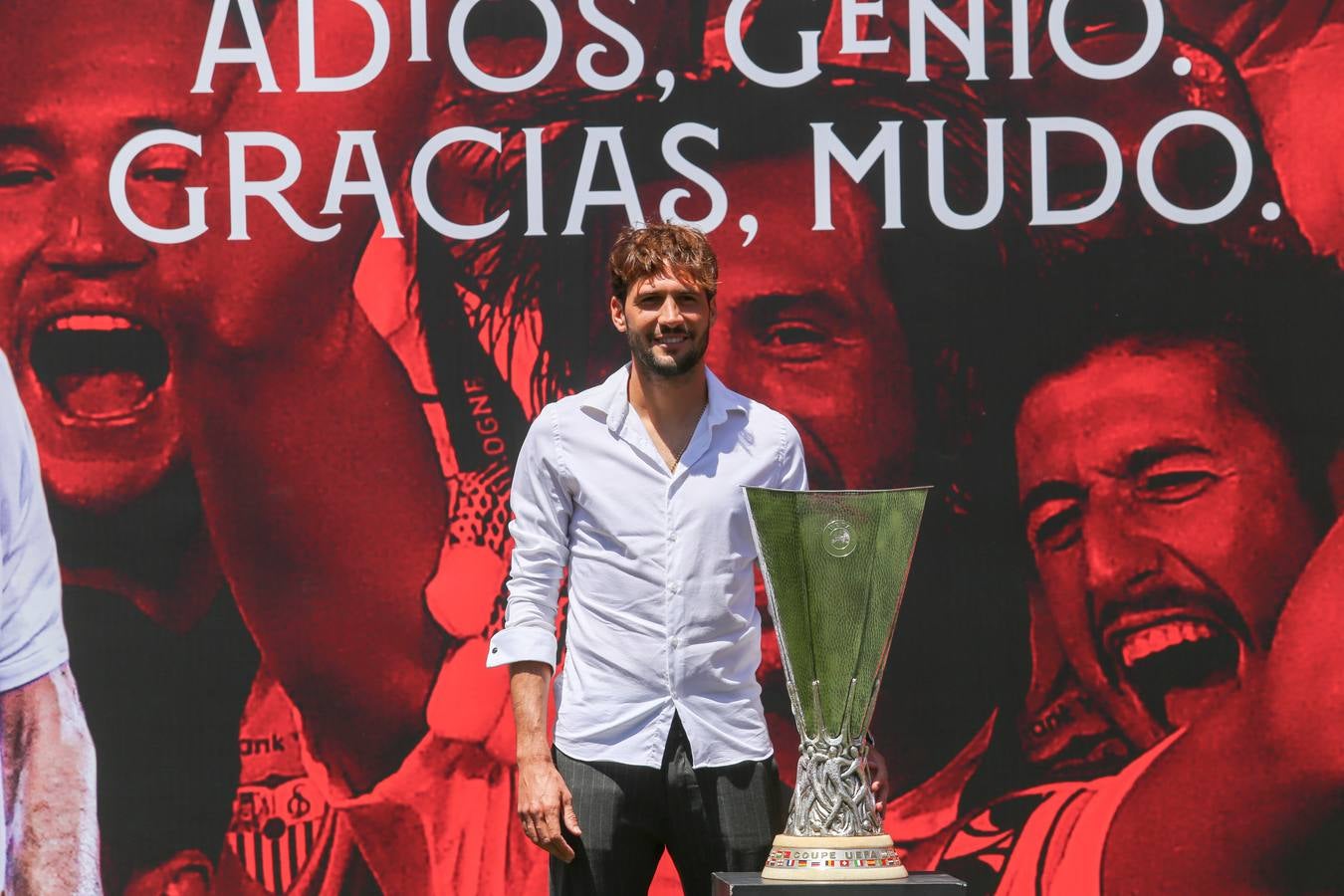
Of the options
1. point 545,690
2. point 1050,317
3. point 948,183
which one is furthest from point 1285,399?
point 545,690

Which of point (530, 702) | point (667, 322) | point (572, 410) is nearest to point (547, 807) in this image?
point (530, 702)

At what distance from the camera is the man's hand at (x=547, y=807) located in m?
2.44

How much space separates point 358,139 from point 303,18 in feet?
0.90

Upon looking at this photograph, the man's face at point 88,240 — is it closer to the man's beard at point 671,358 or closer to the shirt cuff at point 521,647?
the shirt cuff at point 521,647

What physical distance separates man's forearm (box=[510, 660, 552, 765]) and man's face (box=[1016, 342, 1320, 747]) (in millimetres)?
1348

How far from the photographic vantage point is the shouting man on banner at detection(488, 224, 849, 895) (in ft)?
8.16

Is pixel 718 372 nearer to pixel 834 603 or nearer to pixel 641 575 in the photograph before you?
pixel 641 575

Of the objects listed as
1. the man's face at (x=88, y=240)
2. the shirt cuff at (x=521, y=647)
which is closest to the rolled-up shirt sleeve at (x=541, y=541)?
the shirt cuff at (x=521, y=647)

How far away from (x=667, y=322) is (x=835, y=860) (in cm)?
78

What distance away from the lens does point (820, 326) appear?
11.7 feet

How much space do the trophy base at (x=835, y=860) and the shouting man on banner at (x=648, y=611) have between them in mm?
280

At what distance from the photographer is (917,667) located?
3.55m

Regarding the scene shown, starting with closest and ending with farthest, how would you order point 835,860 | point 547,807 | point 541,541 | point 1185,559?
point 835,860, point 547,807, point 541,541, point 1185,559

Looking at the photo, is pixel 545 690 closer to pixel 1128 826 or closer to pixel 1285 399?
pixel 1128 826
